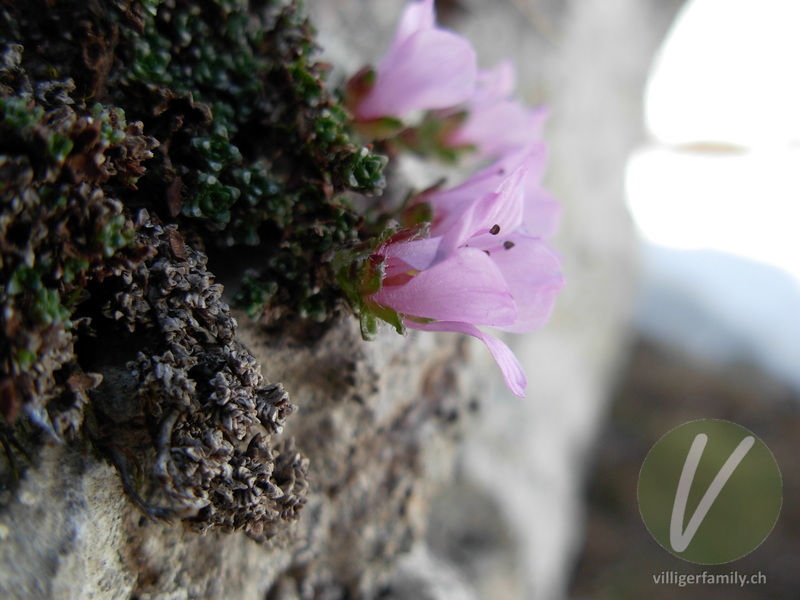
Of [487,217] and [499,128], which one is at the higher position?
[499,128]

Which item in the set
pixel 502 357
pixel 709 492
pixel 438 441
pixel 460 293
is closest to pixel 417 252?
pixel 460 293

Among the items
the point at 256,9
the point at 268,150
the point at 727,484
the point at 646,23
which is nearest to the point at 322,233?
the point at 268,150

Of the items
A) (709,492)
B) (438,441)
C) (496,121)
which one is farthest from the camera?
(709,492)

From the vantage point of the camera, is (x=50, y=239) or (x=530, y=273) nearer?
(x=50, y=239)

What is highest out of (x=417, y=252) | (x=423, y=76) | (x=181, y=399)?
(x=423, y=76)

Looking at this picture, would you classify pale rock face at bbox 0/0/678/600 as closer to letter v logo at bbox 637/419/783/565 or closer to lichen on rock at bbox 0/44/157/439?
lichen on rock at bbox 0/44/157/439

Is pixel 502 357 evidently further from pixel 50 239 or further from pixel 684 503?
pixel 684 503

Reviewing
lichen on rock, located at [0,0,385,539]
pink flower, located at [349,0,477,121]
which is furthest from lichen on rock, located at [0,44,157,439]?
pink flower, located at [349,0,477,121]
